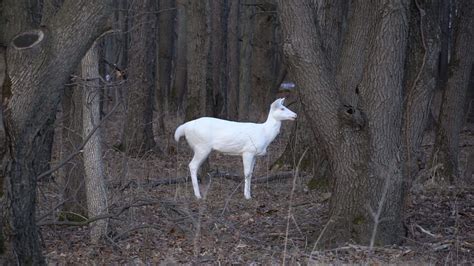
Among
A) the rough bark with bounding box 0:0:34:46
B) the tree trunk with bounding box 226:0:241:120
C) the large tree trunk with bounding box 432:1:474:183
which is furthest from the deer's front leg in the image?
the tree trunk with bounding box 226:0:241:120

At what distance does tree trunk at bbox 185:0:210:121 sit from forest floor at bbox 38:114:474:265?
4.52 metres

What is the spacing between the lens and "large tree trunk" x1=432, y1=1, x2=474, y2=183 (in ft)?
40.7

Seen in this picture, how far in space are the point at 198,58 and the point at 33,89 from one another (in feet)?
34.1

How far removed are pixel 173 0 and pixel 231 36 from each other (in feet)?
8.24

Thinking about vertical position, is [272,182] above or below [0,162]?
below

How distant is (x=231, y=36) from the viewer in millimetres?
27266

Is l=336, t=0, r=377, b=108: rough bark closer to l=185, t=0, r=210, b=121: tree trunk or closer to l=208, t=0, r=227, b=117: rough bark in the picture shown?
l=185, t=0, r=210, b=121: tree trunk

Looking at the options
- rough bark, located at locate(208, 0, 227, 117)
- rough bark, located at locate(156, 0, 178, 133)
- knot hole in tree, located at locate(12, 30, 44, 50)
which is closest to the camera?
knot hole in tree, located at locate(12, 30, 44, 50)

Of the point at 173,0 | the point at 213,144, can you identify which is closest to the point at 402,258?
the point at 213,144

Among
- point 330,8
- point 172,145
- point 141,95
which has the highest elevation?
point 330,8

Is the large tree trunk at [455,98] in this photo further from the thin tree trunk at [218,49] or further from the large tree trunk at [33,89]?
the large tree trunk at [33,89]

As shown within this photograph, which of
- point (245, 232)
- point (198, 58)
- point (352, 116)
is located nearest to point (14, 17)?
point (352, 116)

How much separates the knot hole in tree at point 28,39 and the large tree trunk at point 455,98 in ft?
27.6

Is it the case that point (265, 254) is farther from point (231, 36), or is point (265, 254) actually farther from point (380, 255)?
point (231, 36)
